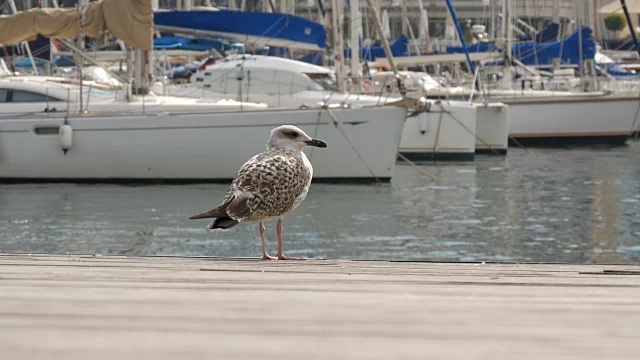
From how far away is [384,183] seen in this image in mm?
26484

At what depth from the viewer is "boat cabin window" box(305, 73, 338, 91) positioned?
32.7 meters

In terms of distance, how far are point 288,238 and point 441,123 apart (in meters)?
15.5

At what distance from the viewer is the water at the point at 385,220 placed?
55.6 ft

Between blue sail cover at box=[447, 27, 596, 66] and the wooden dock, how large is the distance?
40.5m

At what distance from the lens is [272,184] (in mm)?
8047

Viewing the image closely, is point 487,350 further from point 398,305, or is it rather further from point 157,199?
point 157,199

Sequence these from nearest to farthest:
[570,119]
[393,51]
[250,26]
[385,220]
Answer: [385,220] → [250,26] → [570,119] → [393,51]

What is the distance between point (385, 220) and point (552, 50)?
31.1 meters

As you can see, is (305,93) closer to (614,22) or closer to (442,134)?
(442,134)

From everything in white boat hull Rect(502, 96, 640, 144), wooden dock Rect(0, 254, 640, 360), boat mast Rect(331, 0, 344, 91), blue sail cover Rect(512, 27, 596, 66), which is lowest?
white boat hull Rect(502, 96, 640, 144)

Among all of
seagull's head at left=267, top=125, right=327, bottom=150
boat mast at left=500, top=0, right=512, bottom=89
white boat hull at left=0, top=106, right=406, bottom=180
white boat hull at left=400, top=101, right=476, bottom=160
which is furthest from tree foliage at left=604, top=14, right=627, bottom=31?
seagull's head at left=267, top=125, right=327, bottom=150

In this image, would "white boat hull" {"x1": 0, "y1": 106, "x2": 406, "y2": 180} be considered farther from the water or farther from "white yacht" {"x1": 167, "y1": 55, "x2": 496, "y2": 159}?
"white yacht" {"x1": 167, "y1": 55, "x2": 496, "y2": 159}

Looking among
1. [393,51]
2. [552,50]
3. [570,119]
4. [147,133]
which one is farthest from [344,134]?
[552,50]

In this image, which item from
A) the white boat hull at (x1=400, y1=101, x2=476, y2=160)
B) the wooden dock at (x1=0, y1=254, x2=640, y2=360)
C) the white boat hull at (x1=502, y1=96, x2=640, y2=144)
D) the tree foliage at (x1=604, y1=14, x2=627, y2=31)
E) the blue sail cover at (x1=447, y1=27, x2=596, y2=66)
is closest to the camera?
the wooden dock at (x1=0, y1=254, x2=640, y2=360)
